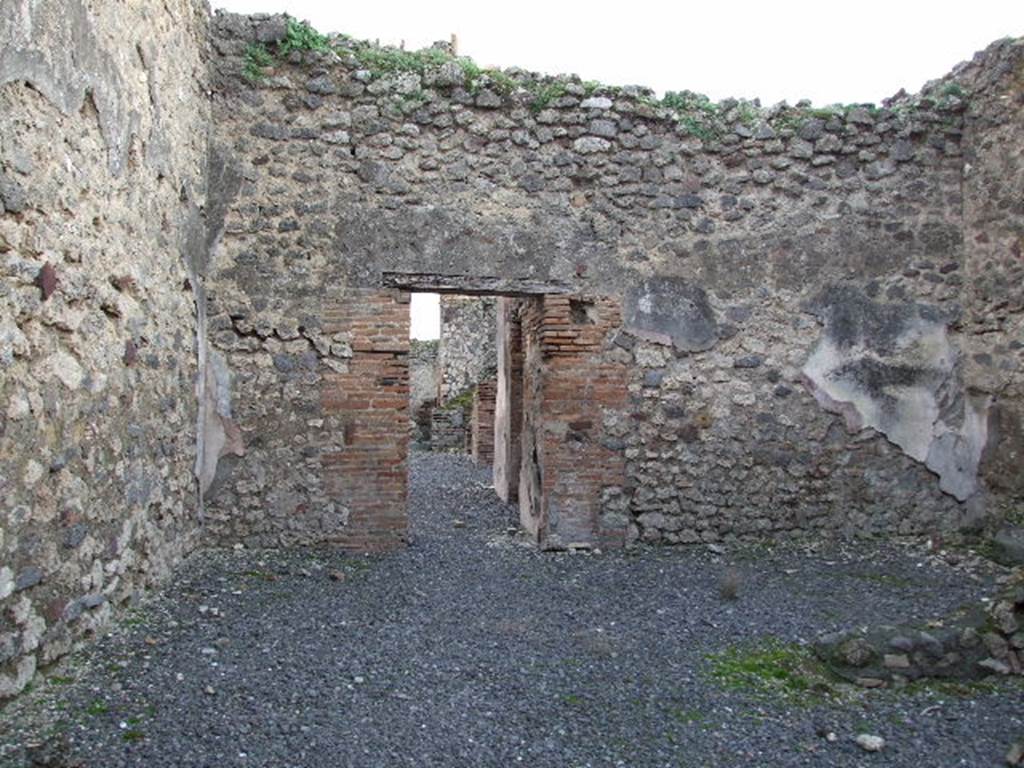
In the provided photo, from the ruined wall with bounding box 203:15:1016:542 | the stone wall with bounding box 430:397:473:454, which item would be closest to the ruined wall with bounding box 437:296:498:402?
the stone wall with bounding box 430:397:473:454

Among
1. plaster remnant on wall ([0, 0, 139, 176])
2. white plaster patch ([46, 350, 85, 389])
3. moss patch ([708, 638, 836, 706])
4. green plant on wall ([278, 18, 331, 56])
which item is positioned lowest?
moss patch ([708, 638, 836, 706])

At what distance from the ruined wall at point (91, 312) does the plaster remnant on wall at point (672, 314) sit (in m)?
3.21

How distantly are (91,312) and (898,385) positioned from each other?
5698 millimetres

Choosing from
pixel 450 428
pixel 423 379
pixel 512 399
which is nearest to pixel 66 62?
pixel 512 399

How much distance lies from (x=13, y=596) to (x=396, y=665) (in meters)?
1.63

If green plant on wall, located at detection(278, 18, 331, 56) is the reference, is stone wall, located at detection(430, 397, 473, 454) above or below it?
below

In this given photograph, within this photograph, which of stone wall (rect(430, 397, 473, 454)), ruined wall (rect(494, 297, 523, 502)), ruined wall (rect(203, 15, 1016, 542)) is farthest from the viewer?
stone wall (rect(430, 397, 473, 454))

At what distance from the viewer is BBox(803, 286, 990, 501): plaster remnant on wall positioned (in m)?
6.75

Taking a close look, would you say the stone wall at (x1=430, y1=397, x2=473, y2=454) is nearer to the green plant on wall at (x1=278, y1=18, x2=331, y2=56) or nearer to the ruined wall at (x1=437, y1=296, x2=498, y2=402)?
the ruined wall at (x1=437, y1=296, x2=498, y2=402)

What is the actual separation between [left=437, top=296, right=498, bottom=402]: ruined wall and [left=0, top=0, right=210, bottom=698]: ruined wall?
10.7m

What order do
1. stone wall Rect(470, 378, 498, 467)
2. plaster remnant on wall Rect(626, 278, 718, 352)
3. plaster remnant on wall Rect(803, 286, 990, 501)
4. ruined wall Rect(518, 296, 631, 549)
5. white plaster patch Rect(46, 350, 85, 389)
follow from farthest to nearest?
stone wall Rect(470, 378, 498, 467) < plaster remnant on wall Rect(803, 286, 990, 501) < plaster remnant on wall Rect(626, 278, 718, 352) < ruined wall Rect(518, 296, 631, 549) < white plaster patch Rect(46, 350, 85, 389)

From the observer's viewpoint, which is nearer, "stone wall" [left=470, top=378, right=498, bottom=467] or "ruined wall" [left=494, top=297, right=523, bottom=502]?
"ruined wall" [left=494, top=297, right=523, bottom=502]

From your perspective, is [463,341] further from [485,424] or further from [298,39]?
[298,39]

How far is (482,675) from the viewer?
13.1 ft
